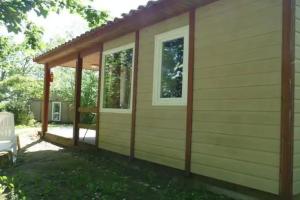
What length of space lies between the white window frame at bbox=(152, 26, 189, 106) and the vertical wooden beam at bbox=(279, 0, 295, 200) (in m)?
1.94

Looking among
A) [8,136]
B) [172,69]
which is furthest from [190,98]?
[8,136]

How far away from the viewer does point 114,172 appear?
685 centimetres

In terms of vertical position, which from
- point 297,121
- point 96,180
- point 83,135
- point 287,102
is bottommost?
point 96,180

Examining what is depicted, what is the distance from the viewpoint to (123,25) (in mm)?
7270

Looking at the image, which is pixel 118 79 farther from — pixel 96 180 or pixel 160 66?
pixel 96 180

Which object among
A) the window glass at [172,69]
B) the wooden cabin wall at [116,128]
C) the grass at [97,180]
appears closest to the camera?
the grass at [97,180]

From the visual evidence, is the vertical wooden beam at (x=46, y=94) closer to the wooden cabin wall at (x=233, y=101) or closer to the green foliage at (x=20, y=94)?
the wooden cabin wall at (x=233, y=101)

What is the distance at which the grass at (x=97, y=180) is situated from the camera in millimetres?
5270

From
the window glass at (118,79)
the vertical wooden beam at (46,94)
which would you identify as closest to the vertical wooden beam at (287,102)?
the window glass at (118,79)

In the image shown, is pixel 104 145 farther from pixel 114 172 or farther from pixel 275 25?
pixel 275 25

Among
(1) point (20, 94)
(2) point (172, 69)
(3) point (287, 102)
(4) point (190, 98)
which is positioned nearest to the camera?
(3) point (287, 102)

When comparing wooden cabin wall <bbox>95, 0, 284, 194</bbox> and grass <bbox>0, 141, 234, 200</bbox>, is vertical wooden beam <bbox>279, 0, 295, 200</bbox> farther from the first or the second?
grass <bbox>0, 141, 234, 200</bbox>

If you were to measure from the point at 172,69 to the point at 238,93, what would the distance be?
1.72m

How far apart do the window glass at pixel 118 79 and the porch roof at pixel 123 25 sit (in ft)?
1.56
